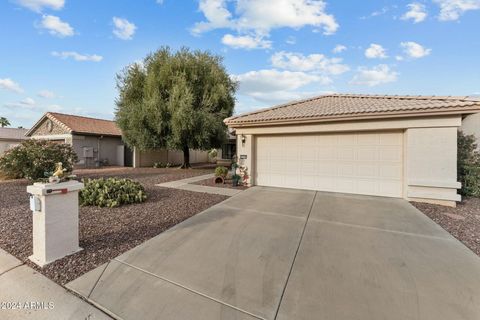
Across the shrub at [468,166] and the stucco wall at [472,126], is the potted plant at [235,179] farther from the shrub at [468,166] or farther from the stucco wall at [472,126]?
the stucco wall at [472,126]

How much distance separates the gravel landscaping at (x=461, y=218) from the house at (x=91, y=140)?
1566 cm

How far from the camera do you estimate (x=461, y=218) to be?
5086 mm

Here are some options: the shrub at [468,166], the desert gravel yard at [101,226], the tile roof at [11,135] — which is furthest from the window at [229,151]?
the tile roof at [11,135]

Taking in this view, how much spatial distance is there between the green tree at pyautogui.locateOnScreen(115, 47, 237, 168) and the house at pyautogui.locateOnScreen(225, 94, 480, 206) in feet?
14.7

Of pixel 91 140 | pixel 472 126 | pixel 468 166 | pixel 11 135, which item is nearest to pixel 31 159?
pixel 91 140

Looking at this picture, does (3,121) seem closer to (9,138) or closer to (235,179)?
(9,138)

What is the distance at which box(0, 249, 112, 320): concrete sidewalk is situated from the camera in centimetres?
214

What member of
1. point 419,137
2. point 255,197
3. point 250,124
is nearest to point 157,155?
point 250,124

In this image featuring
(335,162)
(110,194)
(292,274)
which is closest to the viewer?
(292,274)

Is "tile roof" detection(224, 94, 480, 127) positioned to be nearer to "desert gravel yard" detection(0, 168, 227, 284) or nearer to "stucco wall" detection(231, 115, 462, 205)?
"stucco wall" detection(231, 115, 462, 205)

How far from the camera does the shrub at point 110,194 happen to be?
554cm

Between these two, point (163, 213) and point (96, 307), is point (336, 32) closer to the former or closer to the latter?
point (163, 213)

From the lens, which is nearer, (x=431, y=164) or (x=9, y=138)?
(x=431, y=164)

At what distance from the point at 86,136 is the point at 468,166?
2137 centimetres
